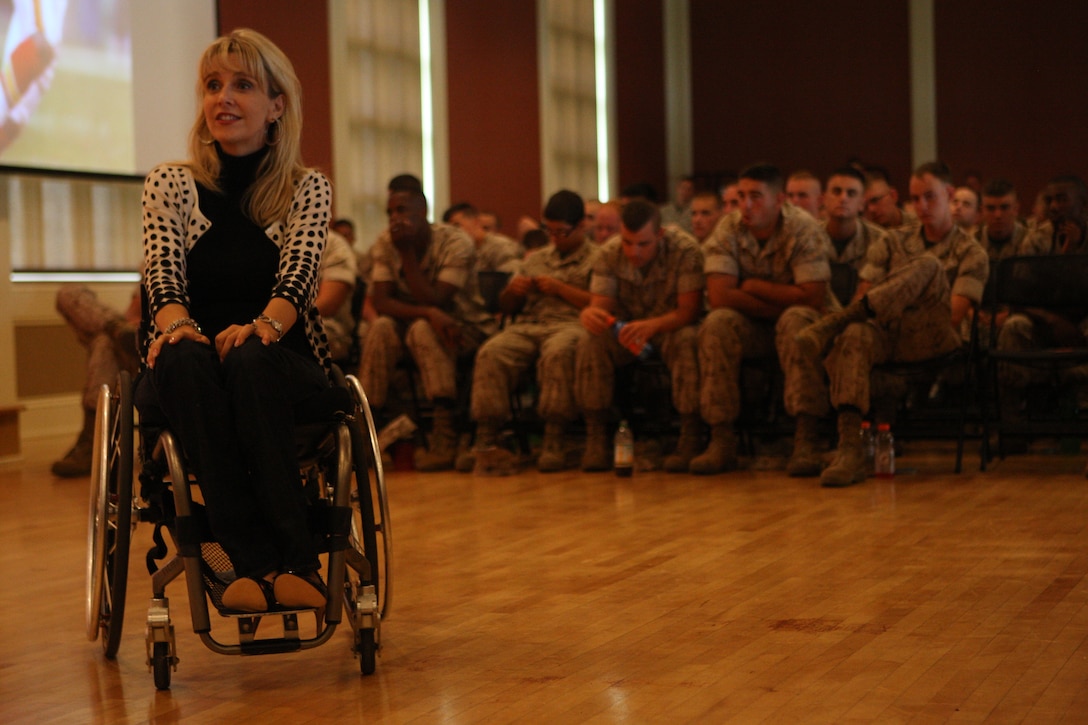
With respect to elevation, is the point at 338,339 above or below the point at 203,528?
above

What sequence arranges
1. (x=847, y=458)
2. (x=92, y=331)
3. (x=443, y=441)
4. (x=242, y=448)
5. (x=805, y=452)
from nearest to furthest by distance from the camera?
(x=242, y=448)
(x=847, y=458)
(x=805, y=452)
(x=443, y=441)
(x=92, y=331)

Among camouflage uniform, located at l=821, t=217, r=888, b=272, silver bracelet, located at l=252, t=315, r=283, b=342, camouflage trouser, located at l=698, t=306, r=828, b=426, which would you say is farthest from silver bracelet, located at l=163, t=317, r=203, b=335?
camouflage uniform, located at l=821, t=217, r=888, b=272

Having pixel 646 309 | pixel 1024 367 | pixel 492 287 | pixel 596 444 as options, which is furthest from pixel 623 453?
pixel 1024 367

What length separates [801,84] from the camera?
1428 centimetres

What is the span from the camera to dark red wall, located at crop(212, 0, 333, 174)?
9.28 m

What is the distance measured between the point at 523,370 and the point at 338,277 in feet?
3.14

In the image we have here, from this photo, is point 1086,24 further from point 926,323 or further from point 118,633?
→ point 118,633

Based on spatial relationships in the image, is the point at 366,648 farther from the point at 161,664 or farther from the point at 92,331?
the point at 92,331

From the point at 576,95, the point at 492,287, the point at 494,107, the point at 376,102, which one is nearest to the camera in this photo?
the point at 492,287

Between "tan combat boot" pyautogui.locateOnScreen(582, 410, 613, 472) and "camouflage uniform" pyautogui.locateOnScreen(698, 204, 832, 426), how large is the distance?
19.2 inches

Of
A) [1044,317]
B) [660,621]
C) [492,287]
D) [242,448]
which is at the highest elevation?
[492,287]

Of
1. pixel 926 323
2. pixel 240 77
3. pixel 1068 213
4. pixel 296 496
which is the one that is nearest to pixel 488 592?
pixel 296 496

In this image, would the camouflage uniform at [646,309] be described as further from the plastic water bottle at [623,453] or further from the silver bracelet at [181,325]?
the silver bracelet at [181,325]

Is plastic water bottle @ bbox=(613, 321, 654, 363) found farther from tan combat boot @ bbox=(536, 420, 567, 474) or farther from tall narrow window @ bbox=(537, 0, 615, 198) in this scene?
tall narrow window @ bbox=(537, 0, 615, 198)
